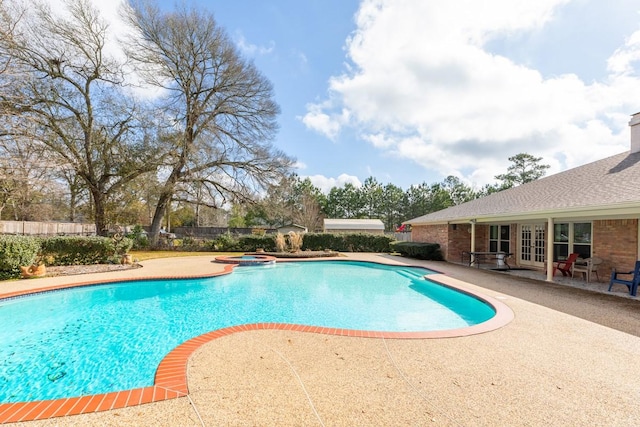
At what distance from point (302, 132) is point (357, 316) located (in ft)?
50.8

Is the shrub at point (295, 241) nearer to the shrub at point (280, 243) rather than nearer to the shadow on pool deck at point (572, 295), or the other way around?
the shrub at point (280, 243)

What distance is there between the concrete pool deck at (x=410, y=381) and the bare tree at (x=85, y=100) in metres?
16.9

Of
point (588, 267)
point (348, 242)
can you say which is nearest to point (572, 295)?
point (588, 267)

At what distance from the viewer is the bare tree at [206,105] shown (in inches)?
747

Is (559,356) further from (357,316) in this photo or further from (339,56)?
(339,56)

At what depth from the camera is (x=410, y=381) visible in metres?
2.92

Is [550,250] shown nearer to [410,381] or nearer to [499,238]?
[499,238]

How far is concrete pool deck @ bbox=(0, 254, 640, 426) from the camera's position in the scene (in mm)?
2334

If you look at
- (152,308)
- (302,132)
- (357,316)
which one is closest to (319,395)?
(357,316)

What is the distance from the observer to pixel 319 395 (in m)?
2.65

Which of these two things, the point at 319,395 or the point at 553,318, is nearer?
the point at 319,395

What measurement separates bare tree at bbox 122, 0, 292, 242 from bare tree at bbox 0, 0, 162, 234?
1.85 m

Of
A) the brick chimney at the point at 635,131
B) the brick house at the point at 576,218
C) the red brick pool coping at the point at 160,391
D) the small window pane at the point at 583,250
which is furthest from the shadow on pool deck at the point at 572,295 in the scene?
the brick chimney at the point at 635,131

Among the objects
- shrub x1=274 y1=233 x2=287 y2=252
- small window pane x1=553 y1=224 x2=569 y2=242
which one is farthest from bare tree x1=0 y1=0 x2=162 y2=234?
small window pane x1=553 y1=224 x2=569 y2=242
